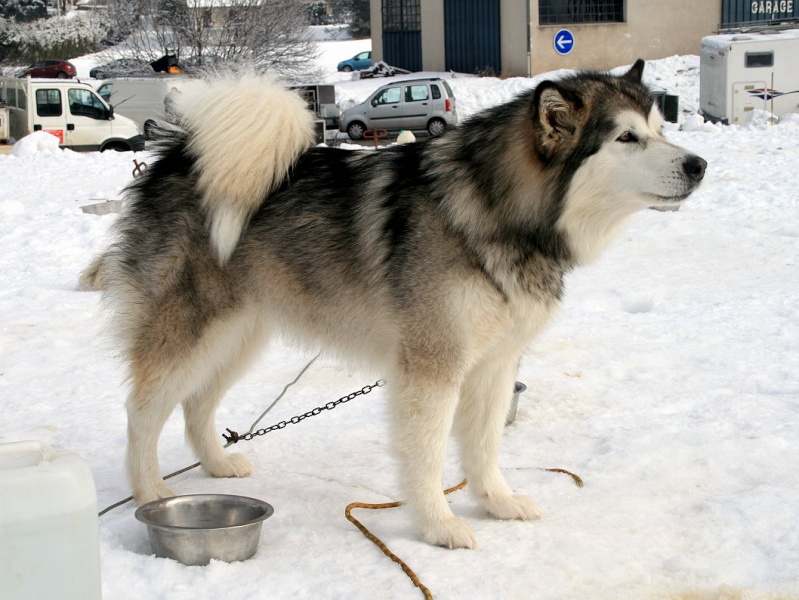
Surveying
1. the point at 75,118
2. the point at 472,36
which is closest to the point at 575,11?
the point at 472,36

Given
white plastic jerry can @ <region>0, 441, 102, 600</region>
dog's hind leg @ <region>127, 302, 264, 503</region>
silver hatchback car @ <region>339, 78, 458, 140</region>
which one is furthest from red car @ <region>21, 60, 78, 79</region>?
white plastic jerry can @ <region>0, 441, 102, 600</region>

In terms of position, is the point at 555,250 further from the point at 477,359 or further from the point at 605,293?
the point at 605,293

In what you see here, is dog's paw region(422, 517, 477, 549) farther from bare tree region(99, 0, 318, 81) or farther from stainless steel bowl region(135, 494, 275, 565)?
bare tree region(99, 0, 318, 81)

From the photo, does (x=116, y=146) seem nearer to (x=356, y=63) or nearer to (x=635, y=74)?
(x=635, y=74)

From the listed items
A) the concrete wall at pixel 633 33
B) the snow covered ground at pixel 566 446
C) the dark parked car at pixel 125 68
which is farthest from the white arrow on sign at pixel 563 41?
the dark parked car at pixel 125 68

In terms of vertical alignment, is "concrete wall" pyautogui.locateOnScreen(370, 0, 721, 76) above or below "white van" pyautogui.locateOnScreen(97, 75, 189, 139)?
above

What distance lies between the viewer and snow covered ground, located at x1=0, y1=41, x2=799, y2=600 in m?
3.00

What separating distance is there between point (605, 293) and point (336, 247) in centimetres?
368

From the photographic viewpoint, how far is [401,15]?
120ft

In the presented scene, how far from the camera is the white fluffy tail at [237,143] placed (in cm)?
359


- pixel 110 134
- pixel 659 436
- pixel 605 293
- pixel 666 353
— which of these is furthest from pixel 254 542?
pixel 110 134

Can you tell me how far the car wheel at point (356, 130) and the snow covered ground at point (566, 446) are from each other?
16.9 meters

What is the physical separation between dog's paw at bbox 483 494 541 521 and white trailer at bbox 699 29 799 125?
1813cm

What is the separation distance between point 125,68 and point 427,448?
31.5m
